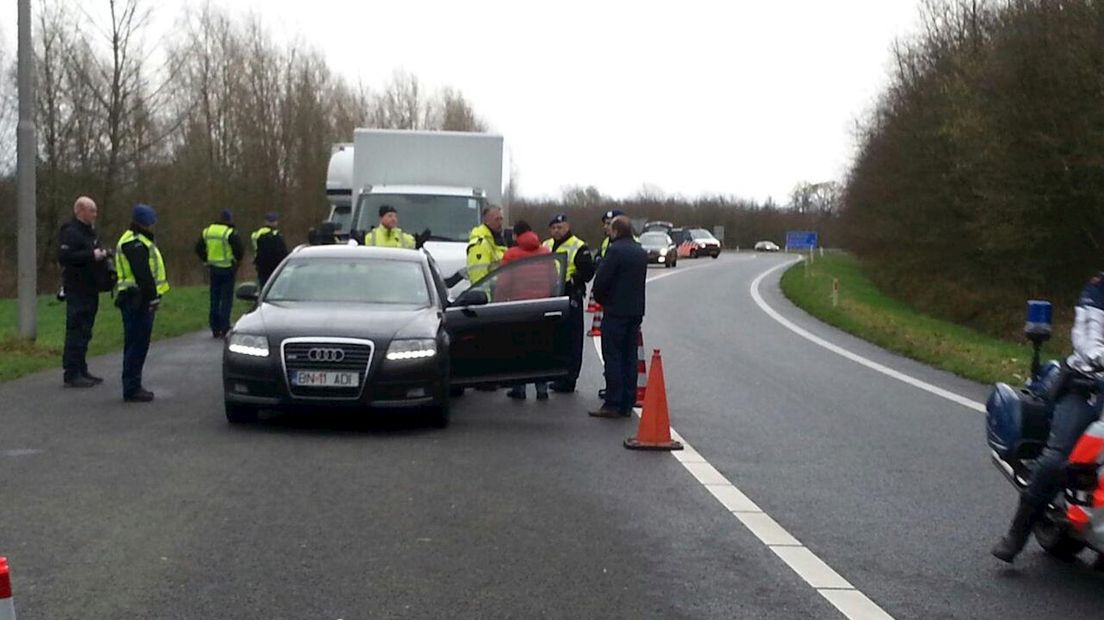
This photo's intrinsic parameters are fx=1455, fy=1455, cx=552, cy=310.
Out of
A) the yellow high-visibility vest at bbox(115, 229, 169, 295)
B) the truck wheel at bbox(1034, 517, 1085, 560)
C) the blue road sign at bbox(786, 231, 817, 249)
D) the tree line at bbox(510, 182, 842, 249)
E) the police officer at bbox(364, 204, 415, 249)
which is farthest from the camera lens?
the tree line at bbox(510, 182, 842, 249)

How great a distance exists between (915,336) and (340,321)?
14.1 metres

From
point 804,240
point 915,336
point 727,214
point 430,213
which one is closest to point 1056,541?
point 430,213

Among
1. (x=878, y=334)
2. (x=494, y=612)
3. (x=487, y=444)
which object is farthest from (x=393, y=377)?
(x=878, y=334)

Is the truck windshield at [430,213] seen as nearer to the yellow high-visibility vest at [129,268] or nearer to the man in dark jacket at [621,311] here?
the yellow high-visibility vest at [129,268]

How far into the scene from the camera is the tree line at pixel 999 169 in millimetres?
29641

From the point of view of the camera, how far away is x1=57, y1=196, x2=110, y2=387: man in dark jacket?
14156mm

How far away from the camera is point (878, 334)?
23.9 metres

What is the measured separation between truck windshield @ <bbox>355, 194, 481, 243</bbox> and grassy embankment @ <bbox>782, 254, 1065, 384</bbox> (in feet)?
21.6

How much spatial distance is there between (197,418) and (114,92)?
27.7m

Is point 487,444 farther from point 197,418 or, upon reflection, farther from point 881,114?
point 881,114

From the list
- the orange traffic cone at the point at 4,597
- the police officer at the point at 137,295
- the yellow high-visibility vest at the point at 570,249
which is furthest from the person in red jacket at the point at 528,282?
the orange traffic cone at the point at 4,597

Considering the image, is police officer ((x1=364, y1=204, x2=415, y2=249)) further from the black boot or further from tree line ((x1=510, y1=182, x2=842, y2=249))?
tree line ((x1=510, y1=182, x2=842, y2=249))

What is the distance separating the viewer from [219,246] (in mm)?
21281

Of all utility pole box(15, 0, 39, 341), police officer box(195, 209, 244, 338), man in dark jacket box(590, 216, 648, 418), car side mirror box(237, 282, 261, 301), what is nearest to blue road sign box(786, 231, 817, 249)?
police officer box(195, 209, 244, 338)
